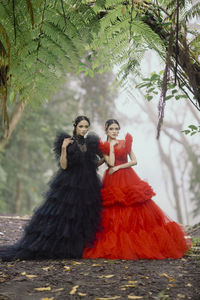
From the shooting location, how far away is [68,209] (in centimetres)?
346

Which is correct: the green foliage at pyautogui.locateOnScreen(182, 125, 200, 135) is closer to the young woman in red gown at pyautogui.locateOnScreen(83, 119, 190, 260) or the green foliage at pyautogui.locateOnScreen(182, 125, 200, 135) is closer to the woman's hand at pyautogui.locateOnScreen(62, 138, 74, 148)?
the young woman in red gown at pyautogui.locateOnScreen(83, 119, 190, 260)

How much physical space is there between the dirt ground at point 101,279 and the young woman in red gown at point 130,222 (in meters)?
0.13

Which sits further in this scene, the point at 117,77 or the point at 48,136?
the point at 48,136

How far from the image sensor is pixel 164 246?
3.38 metres

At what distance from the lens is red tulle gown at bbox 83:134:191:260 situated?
11.0 ft

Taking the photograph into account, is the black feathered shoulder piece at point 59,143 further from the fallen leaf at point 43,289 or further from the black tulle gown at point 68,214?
the fallen leaf at point 43,289

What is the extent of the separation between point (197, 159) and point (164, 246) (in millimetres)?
10313

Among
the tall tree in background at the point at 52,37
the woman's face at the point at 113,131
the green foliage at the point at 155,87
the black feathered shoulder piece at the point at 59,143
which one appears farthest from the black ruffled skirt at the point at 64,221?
the tall tree in background at the point at 52,37

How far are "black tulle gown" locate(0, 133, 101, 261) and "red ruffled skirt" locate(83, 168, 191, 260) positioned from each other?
0.14 metres

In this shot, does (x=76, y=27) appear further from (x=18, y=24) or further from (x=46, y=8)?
(x=18, y=24)

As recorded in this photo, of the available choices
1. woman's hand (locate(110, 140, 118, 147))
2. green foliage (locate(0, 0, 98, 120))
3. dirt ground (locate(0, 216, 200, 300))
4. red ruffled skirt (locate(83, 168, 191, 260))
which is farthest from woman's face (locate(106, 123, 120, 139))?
green foliage (locate(0, 0, 98, 120))

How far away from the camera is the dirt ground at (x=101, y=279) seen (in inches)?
87.8

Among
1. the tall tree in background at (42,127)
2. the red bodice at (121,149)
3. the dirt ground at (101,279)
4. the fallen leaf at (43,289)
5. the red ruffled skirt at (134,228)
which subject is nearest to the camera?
the dirt ground at (101,279)

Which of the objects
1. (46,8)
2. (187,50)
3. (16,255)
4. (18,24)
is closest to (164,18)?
(187,50)
